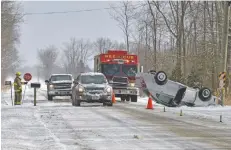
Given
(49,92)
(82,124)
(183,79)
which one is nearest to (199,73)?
(183,79)

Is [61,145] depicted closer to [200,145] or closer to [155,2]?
[200,145]

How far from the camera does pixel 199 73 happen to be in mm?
42875

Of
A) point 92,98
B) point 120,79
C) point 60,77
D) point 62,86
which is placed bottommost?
point 92,98

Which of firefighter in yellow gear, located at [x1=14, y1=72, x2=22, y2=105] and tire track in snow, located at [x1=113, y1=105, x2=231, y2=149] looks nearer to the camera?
tire track in snow, located at [x1=113, y1=105, x2=231, y2=149]

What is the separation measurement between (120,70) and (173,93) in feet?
28.7

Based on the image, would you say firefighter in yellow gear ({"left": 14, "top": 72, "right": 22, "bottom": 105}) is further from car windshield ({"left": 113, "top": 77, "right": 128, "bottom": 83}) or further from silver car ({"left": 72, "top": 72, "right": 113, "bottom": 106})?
car windshield ({"left": 113, "top": 77, "right": 128, "bottom": 83})

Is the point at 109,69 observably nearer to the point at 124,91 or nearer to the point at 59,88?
the point at 124,91

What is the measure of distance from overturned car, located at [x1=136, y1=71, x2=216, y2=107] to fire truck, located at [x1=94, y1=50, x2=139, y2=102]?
7.45 m

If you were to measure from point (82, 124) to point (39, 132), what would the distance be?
250 centimetres

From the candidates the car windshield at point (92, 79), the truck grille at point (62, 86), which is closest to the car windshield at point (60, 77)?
the truck grille at point (62, 86)

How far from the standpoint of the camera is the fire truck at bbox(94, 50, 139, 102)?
3181cm

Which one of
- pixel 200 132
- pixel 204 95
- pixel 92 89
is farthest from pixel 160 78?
pixel 200 132

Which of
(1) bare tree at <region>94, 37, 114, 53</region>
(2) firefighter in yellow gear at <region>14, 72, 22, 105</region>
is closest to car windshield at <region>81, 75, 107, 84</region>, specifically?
(2) firefighter in yellow gear at <region>14, 72, 22, 105</region>

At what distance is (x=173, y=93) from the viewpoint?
24.0 meters
